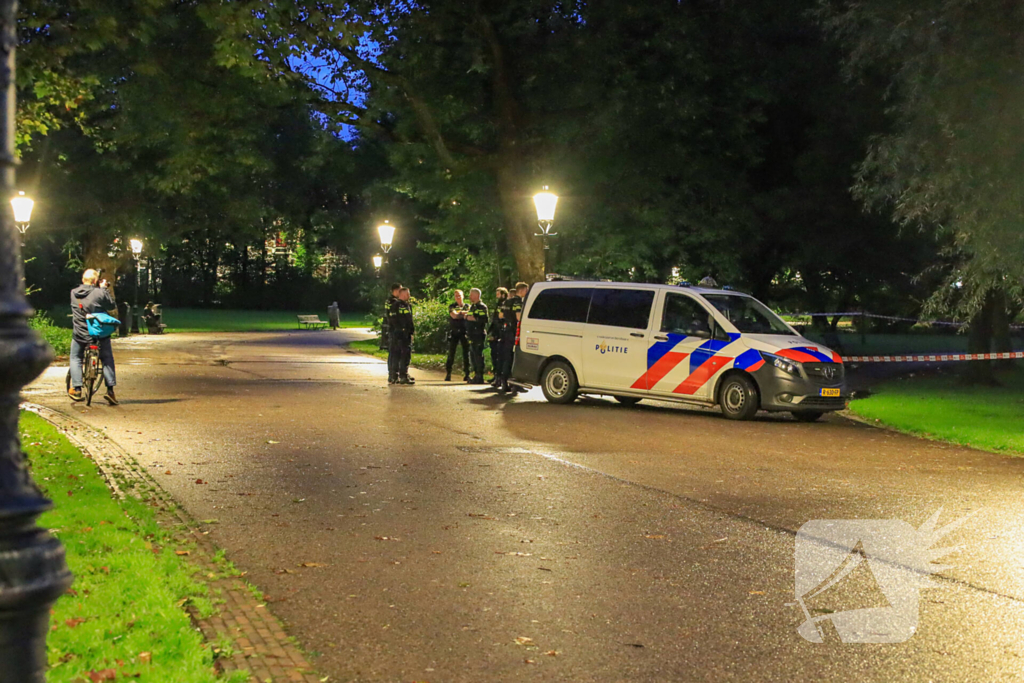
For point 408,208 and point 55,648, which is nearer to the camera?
point 55,648

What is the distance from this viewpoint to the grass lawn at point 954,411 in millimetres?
14672

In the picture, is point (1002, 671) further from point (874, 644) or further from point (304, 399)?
point (304, 399)

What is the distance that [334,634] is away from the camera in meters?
5.64

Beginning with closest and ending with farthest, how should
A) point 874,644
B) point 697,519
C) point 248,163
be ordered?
point 874,644 → point 697,519 → point 248,163

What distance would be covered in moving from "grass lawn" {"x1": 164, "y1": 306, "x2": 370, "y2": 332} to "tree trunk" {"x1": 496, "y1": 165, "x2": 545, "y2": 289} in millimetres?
33739

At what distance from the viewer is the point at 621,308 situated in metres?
17.7

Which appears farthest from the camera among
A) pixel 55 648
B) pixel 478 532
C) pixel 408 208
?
pixel 408 208

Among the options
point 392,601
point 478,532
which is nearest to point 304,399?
point 478,532

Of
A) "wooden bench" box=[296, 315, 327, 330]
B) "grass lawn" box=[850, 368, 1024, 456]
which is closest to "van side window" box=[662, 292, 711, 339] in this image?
"grass lawn" box=[850, 368, 1024, 456]

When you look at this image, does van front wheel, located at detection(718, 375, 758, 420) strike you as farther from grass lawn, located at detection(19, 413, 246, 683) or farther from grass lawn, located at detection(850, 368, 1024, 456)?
grass lawn, located at detection(19, 413, 246, 683)

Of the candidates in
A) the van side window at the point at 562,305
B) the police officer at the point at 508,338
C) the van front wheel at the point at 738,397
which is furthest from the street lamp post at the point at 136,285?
the van front wheel at the point at 738,397

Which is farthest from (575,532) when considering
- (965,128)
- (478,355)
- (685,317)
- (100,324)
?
(478,355)

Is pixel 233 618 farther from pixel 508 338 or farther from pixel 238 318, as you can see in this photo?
pixel 238 318

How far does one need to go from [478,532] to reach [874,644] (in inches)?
126
